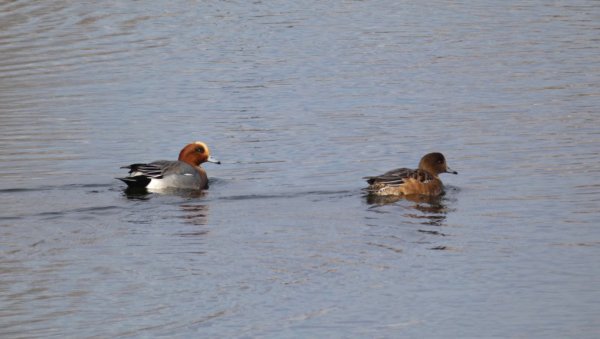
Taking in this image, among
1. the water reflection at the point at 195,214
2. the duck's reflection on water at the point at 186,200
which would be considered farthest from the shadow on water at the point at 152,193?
the water reflection at the point at 195,214

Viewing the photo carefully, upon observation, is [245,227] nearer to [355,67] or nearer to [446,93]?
[446,93]

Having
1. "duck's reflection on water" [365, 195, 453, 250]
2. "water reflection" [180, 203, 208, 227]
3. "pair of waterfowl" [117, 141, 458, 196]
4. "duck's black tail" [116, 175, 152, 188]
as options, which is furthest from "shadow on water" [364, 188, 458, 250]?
"duck's black tail" [116, 175, 152, 188]

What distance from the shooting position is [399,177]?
14438 mm

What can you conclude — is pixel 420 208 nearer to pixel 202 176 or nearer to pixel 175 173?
pixel 202 176

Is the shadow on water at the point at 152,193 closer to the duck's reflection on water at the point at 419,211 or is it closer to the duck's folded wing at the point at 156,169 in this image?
the duck's folded wing at the point at 156,169

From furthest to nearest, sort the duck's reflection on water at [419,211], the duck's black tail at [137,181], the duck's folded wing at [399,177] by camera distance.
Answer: the duck's black tail at [137,181]
the duck's folded wing at [399,177]
the duck's reflection on water at [419,211]

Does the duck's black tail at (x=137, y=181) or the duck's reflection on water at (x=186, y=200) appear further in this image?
the duck's black tail at (x=137, y=181)

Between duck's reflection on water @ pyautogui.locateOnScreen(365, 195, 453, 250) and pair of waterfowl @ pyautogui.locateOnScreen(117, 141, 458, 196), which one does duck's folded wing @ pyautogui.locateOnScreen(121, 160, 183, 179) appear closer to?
pair of waterfowl @ pyautogui.locateOnScreen(117, 141, 458, 196)

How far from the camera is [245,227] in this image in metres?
12.8

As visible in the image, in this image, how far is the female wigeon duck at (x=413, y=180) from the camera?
46.8ft

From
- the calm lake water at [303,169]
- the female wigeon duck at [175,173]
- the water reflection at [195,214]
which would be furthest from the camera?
the female wigeon duck at [175,173]

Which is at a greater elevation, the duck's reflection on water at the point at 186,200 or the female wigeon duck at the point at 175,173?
the female wigeon duck at the point at 175,173

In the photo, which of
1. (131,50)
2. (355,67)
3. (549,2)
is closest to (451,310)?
(355,67)

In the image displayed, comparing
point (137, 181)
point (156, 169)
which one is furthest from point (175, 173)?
point (137, 181)
